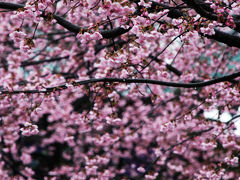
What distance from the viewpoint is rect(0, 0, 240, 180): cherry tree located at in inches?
122

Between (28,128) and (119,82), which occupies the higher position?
(119,82)

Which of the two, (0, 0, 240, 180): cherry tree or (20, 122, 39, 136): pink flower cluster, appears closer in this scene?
(0, 0, 240, 180): cherry tree

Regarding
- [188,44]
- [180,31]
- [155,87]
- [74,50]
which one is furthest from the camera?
[155,87]

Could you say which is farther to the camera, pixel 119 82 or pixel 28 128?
pixel 119 82

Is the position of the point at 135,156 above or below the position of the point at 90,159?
below

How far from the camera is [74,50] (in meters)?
6.95

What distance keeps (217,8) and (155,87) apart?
188 inches

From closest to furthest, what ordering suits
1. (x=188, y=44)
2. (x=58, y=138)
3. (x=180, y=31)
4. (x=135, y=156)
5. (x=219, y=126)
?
(x=180, y=31) → (x=188, y=44) → (x=219, y=126) → (x=58, y=138) → (x=135, y=156)

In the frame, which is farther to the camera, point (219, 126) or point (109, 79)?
point (219, 126)

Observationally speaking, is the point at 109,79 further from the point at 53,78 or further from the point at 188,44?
the point at 53,78

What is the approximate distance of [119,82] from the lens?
3.89 metres

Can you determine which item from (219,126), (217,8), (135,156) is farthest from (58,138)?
(217,8)

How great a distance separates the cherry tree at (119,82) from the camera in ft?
10.2

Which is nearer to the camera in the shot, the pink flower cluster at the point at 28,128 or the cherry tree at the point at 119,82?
the cherry tree at the point at 119,82
